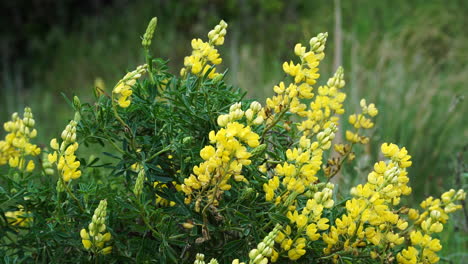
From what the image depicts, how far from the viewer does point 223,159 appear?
1.26 metres

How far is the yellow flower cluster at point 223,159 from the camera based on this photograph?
1253mm

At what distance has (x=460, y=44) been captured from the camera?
6.10 metres

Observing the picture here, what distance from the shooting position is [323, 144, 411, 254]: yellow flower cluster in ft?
4.63

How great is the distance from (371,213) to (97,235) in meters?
0.66

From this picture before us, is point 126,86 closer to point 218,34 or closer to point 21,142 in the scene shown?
point 218,34

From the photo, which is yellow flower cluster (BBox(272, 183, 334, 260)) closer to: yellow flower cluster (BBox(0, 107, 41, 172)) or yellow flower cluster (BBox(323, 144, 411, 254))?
yellow flower cluster (BBox(323, 144, 411, 254))

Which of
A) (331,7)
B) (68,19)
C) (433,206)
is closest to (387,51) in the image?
(331,7)

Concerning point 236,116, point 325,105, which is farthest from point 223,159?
point 325,105

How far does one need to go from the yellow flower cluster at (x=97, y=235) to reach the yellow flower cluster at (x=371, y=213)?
0.53 m

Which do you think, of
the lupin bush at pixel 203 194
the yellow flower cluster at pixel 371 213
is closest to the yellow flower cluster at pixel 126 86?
the lupin bush at pixel 203 194

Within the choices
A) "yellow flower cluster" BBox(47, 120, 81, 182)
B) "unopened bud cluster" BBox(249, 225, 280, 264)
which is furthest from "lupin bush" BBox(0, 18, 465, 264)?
"unopened bud cluster" BBox(249, 225, 280, 264)

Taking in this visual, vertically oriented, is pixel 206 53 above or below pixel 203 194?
above

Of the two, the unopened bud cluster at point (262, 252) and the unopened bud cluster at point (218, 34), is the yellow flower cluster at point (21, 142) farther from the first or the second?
the unopened bud cluster at point (262, 252)

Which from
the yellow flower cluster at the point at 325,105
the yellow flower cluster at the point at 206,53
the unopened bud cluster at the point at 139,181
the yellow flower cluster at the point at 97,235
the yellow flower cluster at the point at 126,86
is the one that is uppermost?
the yellow flower cluster at the point at 325,105
